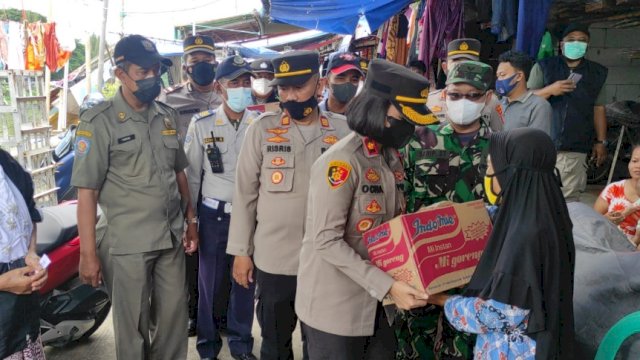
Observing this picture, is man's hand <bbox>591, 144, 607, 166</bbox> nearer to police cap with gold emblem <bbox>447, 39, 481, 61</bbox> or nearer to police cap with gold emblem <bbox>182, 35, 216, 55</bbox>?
police cap with gold emblem <bbox>447, 39, 481, 61</bbox>

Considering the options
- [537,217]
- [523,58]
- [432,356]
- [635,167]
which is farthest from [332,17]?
[537,217]

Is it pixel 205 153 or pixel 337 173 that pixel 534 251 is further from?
pixel 205 153

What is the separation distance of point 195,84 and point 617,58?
18.8 ft

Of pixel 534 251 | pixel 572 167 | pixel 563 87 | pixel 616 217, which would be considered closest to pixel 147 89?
pixel 534 251

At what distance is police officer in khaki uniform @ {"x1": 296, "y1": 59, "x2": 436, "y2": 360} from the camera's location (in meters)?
1.79

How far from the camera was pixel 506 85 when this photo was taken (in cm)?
386

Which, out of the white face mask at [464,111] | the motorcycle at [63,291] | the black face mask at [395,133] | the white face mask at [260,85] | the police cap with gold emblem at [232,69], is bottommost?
the motorcycle at [63,291]

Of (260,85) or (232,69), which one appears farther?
(260,85)

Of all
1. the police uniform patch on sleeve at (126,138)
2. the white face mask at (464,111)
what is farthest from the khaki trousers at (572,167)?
the police uniform patch on sleeve at (126,138)

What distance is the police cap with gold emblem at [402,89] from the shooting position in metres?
1.82

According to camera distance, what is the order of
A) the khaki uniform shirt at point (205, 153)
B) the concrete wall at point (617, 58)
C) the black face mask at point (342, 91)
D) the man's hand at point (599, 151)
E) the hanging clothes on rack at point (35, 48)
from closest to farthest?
1. the khaki uniform shirt at point (205, 153)
2. the black face mask at point (342, 91)
3. the man's hand at point (599, 151)
4. the concrete wall at point (617, 58)
5. the hanging clothes on rack at point (35, 48)

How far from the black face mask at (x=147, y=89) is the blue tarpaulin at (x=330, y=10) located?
9.83 ft

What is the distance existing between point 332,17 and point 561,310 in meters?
4.91

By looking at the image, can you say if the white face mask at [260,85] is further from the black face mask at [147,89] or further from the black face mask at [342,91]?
the black face mask at [147,89]
